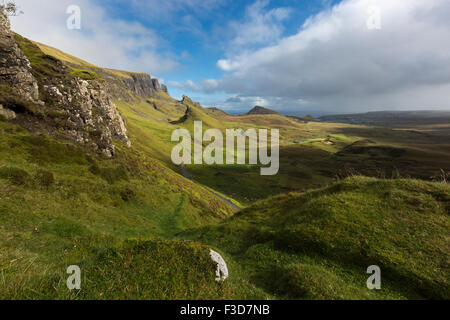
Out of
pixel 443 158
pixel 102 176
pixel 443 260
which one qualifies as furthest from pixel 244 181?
pixel 443 158

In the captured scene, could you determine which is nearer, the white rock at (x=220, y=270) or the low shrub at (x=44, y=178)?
the white rock at (x=220, y=270)

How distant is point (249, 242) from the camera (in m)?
16.9

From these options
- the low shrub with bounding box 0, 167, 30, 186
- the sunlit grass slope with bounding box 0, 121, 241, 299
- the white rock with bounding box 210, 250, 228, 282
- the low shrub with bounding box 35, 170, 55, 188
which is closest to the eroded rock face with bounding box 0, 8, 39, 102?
the sunlit grass slope with bounding box 0, 121, 241, 299

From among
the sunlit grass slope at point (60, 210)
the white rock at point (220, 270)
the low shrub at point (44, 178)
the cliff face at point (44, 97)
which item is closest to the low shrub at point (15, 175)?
the sunlit grass slope at point (60, 210)

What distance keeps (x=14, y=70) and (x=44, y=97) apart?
637cm

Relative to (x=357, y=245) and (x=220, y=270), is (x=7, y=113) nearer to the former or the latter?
(x=220, y=270)

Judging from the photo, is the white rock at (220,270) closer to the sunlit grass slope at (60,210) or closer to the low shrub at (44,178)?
the sunlit grass slope at (60,210)

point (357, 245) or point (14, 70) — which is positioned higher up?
point (14, 70)

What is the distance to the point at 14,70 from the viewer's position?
35750mm

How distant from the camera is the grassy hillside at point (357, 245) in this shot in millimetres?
9055

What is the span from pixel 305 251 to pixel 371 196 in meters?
8.53

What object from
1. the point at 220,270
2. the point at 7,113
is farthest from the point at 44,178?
the point at 220,270

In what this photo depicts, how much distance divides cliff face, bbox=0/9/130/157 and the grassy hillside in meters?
38.5

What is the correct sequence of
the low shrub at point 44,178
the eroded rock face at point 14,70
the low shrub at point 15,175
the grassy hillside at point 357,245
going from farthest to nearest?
the eroded rock face at point 14,70, the low shrub at point 44,178, the low shrub at point 15,175, the grassy hillside at point 357,245
